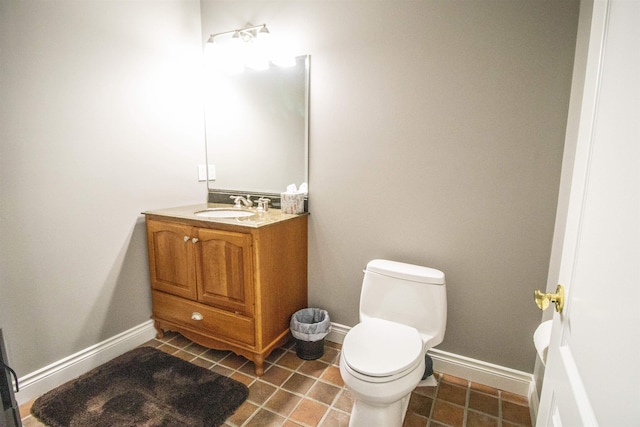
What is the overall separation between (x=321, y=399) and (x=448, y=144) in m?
1.50

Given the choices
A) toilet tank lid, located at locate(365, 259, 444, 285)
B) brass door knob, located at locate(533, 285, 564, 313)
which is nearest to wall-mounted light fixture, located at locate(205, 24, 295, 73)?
toilet tank lid, located at locate(365, 259, 444, 285)

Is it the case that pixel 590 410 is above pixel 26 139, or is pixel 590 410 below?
below

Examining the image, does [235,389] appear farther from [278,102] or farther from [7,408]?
[278,102]

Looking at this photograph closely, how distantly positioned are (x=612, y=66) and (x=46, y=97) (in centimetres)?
219

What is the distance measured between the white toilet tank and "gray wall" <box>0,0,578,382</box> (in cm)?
22

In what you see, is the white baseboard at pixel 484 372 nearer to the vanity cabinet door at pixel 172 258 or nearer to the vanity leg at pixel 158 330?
the vanity cabinet door at pixel 172 258

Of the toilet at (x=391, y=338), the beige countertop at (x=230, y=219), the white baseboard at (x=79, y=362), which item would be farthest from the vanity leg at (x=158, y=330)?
the toilet at (x=391, y=338)

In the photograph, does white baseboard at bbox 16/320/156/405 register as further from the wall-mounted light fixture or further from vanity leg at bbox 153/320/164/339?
the wall-mounted light fixture

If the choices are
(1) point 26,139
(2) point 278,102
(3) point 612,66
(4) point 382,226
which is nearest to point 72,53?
(1) point 26,139

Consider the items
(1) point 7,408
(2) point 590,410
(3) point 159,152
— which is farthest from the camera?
(3) point 159,152

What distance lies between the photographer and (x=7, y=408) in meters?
1.02

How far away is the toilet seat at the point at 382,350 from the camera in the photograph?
1276mm

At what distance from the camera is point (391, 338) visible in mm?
1500

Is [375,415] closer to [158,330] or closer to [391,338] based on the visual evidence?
[391,338]
